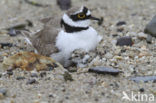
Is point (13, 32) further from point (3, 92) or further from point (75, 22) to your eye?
point (3, 92)

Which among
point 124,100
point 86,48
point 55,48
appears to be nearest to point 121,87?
point 124,100

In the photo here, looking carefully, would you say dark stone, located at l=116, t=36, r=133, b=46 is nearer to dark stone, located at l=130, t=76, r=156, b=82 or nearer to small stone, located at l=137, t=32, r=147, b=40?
small stone, located at l=137, t=32, r=147, b=40

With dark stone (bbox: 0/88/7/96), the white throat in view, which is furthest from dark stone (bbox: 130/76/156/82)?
dark stone (bbox: 0/88/7/96)

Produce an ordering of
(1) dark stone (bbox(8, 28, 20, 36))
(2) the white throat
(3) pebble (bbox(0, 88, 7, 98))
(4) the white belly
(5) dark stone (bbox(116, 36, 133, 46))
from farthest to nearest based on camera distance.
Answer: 1. (1) dark stone (bbox(8, 28, 20, 36))
2. (5) dark stone (bbox(116, 36, 133, 46))
3. (2) the white throat
4. (4) the white belly
5. (3) pebble (bbox(0, 88, 7, 98))

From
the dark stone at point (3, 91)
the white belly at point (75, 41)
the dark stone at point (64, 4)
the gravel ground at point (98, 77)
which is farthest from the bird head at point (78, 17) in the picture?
the dark stone at point (64, 4)

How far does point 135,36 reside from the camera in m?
6.11

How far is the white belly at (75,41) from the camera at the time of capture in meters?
4.82

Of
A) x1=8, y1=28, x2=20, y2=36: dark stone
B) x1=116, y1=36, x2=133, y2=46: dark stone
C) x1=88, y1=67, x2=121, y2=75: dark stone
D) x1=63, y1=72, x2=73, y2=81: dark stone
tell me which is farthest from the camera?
x1=8, y1=28, x2=20, y2=36: dark stone

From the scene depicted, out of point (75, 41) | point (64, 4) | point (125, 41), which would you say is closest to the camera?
point (75, 41)

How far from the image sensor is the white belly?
190 inches

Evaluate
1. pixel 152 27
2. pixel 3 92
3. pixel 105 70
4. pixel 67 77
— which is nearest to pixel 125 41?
pixel 152 27

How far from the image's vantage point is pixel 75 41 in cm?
484

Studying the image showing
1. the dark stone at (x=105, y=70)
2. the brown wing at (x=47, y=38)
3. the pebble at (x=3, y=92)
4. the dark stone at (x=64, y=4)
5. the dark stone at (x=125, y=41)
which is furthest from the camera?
the dark stone at (x=64, y=4)

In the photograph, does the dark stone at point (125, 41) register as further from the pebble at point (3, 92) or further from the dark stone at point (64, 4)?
the dark stone at point (64, 4)
